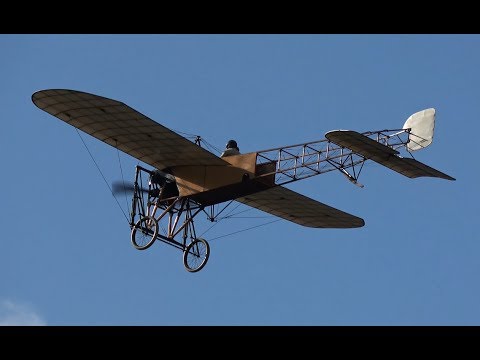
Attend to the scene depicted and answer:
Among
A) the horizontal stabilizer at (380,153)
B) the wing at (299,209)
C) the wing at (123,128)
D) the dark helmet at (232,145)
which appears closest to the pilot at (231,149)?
the dark helmet at (232,145)

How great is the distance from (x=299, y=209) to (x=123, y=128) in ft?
26.1

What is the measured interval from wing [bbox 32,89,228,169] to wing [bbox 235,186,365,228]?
3734mm

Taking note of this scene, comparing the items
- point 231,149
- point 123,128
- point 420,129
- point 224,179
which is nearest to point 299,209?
point 231,149

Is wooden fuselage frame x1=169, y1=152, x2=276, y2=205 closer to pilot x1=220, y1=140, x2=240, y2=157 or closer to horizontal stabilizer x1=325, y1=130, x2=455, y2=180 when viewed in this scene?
pilot x1=220, y1=140, x2=240, y2=157

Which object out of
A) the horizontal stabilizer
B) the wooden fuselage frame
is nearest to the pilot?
the wooden fuselage frame

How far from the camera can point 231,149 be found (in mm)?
33438

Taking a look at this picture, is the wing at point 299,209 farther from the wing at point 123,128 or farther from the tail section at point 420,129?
the tail section at point 420,129

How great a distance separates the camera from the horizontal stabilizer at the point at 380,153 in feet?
97.9

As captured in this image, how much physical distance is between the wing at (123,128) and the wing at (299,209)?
12.3 ft

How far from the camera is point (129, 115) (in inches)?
1234
